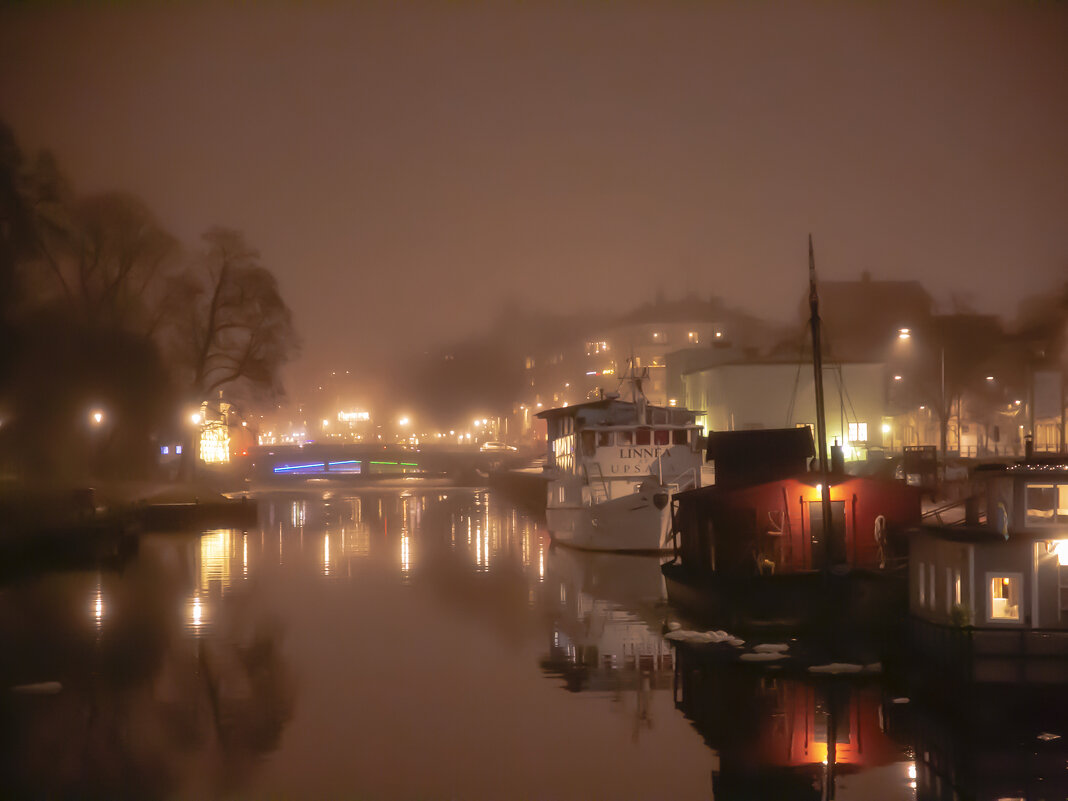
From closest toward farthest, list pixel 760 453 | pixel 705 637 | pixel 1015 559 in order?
1. pixel 1015 559
2. pixel 705 637
3. pixel 760 453

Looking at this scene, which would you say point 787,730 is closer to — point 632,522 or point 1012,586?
point 1012,586

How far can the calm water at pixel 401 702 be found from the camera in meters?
18.6

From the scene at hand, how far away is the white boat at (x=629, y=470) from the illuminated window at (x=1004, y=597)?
25174 millimetres

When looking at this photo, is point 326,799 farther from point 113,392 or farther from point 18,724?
point 113,392

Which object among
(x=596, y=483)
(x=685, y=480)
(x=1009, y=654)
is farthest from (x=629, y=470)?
(x=1009, y=654)

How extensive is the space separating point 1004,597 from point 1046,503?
1.96 m

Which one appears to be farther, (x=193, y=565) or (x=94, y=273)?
(x=94, y=273)

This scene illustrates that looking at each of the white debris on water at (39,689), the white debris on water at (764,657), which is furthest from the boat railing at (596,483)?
the white debris on water at (39,689)

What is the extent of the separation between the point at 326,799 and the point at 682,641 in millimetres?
13263

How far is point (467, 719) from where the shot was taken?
22.5 metres

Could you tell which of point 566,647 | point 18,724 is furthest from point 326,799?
point 566,647

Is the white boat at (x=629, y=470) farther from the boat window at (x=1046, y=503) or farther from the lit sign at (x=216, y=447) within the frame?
the lit sign at (x=216, y=447)

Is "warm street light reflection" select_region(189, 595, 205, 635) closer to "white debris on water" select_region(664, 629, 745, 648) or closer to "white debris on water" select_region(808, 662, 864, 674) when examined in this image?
"white debris on water" select_region(664, 629, 745, 648)

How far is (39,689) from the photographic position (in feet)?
79.9
